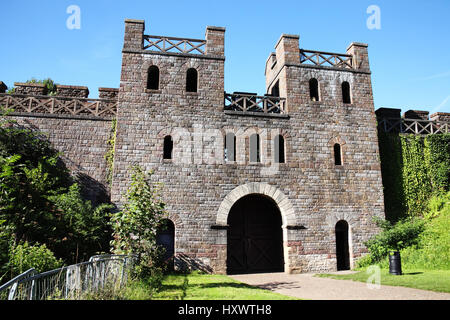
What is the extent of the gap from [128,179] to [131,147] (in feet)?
4.27

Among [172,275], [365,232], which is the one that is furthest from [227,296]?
[365,232]

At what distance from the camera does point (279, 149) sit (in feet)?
46.6

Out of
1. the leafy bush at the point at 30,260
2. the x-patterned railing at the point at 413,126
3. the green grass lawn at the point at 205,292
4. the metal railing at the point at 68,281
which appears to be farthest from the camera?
the x-patterned railing at the point at 413,126

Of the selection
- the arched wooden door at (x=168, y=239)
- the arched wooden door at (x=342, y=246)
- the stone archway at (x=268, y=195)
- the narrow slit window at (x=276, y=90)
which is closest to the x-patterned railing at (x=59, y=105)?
the arched wooden door at (x=168, y=239)

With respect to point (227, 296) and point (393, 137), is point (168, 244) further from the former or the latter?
point (393, 137)

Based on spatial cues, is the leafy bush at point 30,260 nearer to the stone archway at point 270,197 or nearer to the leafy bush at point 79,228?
the leafy bush at point 79,228

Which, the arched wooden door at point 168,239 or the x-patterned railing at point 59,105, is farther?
the x-patterned railing at point 59,105

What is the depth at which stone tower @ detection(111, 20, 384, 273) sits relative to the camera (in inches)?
501

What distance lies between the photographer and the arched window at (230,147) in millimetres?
13477

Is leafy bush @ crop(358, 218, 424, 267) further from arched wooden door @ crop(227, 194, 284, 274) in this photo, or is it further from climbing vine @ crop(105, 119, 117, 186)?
climbing vine @ crop(105, 119, 117, 186)

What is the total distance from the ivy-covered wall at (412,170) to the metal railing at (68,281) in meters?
12.3

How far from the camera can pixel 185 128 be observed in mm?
13344

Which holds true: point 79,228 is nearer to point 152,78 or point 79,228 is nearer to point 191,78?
point 152,78

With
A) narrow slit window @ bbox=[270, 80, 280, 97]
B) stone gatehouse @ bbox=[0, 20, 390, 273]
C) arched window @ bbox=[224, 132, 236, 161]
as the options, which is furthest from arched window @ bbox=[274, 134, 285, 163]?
narrow slit window @ bbox=[270, 80, 280, 97]
